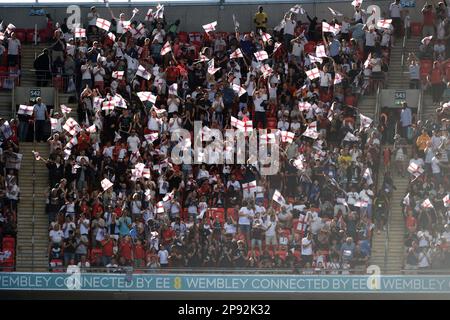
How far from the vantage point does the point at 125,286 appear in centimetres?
2631

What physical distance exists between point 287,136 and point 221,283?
12.6 feet

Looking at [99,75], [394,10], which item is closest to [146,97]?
[99,75]

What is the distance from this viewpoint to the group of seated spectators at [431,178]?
26906 mm

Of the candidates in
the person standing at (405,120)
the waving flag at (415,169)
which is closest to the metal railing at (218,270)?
the waving flag at (415,169)

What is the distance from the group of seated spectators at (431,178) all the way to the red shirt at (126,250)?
201 inches

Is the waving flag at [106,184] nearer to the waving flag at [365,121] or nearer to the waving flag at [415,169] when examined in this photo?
the waving flag at [365,121]

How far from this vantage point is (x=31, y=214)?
28422mm

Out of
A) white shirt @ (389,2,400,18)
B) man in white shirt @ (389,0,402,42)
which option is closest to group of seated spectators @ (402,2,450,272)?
man in white shirt @ (389,0,402,42)

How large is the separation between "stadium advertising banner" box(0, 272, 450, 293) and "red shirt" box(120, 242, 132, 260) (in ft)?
2.10

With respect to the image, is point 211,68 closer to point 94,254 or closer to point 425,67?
point 425,67

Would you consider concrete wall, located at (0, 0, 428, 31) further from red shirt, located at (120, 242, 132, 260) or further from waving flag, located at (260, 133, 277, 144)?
red shirt, located at (120, 242, 132, 260)

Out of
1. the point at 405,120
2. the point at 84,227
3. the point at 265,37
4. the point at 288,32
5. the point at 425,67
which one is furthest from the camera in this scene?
the point at 288,32

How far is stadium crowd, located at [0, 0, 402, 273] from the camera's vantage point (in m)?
27.1

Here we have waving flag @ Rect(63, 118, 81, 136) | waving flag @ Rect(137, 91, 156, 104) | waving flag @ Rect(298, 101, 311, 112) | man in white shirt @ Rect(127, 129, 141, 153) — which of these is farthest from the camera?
waving flag @ Rect(137, 91, 156, 104)
